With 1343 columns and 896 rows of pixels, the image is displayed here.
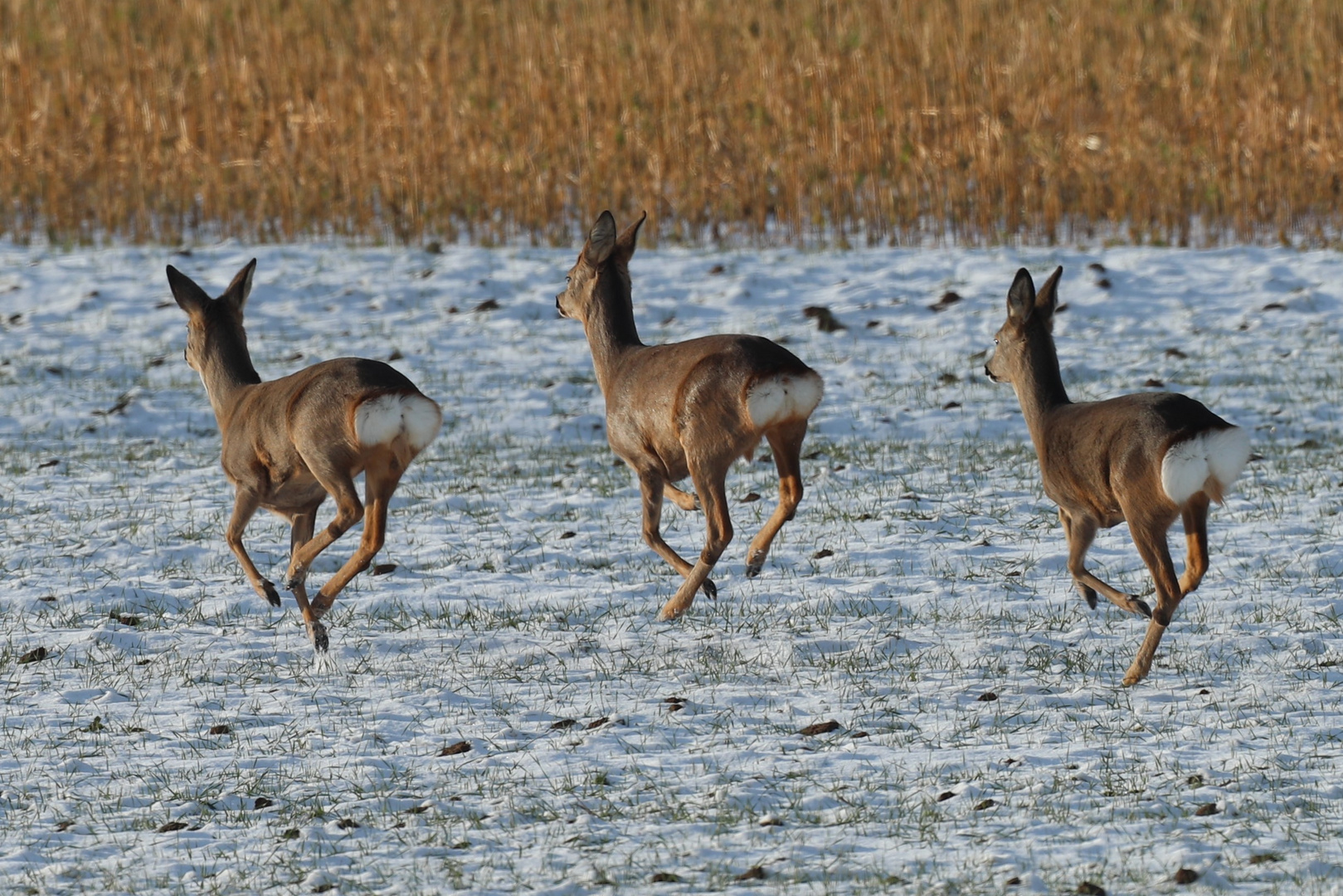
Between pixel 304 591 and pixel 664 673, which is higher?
pixel 304 591

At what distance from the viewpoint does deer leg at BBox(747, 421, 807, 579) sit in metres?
6.84

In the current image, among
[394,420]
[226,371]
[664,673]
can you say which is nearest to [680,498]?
[664,673]

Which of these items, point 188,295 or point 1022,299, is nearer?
point 1022,299

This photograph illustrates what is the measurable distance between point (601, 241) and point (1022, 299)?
6.36 ft

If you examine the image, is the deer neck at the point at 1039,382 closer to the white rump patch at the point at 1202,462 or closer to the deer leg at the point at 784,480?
the deer leg at the point at 784,480

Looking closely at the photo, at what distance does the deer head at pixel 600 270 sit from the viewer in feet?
24.9

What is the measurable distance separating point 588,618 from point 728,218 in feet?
32.4

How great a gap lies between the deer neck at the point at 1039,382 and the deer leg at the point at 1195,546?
87cm

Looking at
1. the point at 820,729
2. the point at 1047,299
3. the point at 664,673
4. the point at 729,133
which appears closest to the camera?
the point at 820,729

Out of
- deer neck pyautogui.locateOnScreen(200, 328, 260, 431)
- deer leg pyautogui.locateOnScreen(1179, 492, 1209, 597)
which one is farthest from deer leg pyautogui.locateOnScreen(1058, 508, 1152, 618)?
deer neck pyautogui.locateOnScreen(200, 328, 260, 431)

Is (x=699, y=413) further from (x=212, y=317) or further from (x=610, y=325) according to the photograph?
(x=212, y=317)

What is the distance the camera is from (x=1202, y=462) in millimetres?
5574

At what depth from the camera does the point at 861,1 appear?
18844 mm

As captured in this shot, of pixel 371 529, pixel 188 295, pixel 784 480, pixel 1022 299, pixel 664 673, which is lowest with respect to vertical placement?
pixel 664 673
